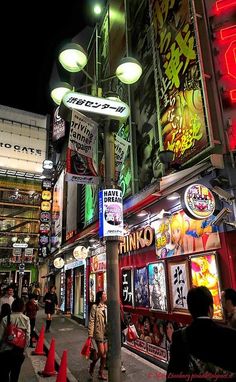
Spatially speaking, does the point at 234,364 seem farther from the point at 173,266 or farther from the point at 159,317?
the point at 159,317

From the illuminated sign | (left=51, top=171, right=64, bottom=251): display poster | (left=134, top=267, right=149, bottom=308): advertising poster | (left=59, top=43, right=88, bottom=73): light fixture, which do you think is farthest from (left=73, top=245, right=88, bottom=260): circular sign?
(left=51, top=171, right=64, bottom=251): display poster

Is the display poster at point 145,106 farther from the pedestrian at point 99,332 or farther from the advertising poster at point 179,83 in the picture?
the pedestrian at point 99,332

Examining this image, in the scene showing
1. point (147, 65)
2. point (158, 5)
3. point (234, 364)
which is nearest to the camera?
point (234, 364)

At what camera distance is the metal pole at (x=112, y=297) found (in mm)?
5012

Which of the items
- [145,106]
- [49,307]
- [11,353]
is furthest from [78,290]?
[11,353]

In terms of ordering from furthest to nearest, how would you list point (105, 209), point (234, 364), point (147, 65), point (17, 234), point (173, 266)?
point (17, 234) → point (147, 65) → point (173, 266) → point (105, 209) → point (234, 364)

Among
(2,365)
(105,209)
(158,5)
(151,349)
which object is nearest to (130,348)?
(151,349)

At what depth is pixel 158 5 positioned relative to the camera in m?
10.5

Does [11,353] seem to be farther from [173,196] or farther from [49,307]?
[49,307]

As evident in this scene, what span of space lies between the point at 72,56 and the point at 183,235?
5465 mm

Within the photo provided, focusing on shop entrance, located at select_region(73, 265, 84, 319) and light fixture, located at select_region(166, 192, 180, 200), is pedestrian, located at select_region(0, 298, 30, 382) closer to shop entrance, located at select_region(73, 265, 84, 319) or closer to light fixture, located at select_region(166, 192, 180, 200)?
light fixture, located at select_region(166, 192, 180, 200)

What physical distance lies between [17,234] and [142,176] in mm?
46280

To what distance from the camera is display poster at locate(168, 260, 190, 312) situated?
8.09m

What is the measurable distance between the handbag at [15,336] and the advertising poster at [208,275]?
169 inches
